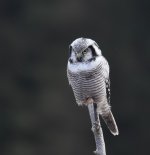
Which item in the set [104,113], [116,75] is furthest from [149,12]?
[104,113]

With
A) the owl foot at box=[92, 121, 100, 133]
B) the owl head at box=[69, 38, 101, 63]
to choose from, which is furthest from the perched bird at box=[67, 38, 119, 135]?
the owl foot at box=[92, 121, 100, 133]

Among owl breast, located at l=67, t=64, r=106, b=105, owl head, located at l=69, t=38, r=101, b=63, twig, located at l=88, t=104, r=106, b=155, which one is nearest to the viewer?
twig, located at l=88, t=104, r=106, b=155

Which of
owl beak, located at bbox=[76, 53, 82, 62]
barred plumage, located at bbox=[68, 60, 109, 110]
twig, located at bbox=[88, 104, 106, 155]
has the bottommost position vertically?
twig, located at bbox=[88, 104, 106, 155]

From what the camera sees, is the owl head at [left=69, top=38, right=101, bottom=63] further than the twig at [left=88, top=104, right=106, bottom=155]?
Yes

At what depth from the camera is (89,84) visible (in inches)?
121

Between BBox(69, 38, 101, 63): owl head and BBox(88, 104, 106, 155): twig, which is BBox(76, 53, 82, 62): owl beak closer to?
BBox(69, 38, 101, 63): owl head

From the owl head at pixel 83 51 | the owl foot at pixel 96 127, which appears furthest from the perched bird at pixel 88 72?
the owl foot at pixel 96 127

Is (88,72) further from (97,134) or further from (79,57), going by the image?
(97,134)

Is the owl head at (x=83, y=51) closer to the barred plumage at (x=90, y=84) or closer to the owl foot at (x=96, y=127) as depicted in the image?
the barred plumage at (x=90, y=84)

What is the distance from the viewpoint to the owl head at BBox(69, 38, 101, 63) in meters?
2.88

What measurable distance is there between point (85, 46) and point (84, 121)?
6167mm

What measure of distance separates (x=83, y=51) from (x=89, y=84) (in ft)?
0.69

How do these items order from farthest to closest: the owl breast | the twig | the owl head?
the owl breast
the owl head
the twig

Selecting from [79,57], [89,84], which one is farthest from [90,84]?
[79,57]
